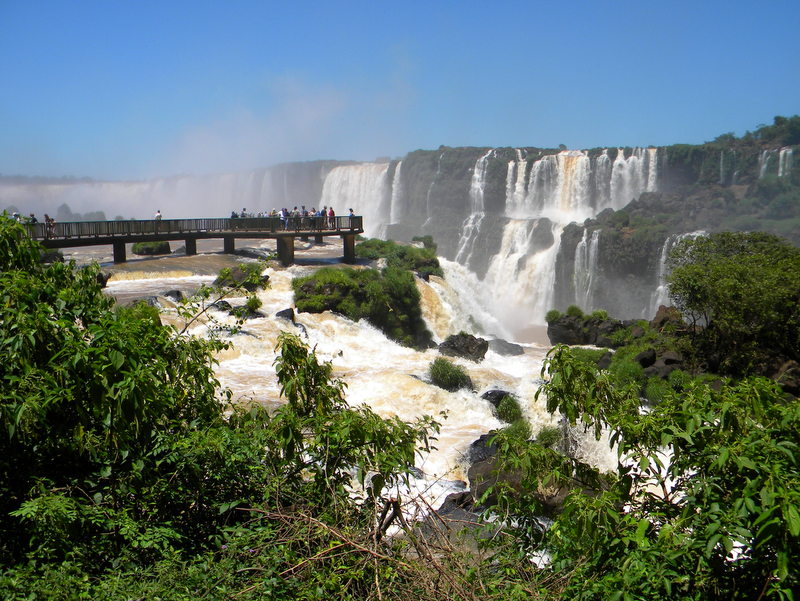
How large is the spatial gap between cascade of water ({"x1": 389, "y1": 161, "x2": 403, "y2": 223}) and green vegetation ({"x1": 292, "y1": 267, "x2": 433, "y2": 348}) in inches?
1162

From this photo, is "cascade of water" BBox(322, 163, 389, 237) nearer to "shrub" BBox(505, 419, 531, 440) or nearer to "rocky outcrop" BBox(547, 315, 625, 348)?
"rocky outcrop" BBox(547, 315, 625, 348)

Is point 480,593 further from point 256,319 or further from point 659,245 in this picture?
Result: point 659,245

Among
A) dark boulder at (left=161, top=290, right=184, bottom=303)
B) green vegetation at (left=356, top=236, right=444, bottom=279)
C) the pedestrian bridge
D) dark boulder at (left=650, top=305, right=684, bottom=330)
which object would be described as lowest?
dark boulder at (left=650, top=305, right=684, bottom=330)

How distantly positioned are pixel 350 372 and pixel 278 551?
12316 millimetres

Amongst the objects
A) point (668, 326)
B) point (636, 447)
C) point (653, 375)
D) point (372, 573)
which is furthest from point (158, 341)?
point (668, 326)

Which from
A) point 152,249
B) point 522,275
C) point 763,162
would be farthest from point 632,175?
point 152,249

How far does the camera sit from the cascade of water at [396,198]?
173 ft

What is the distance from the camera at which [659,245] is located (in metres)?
35.3

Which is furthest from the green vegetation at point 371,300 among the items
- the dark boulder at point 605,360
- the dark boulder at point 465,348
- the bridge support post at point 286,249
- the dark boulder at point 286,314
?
the dark boulder at point 605,360

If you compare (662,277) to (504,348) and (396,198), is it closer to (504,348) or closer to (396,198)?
(504,348)

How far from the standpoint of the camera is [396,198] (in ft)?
173

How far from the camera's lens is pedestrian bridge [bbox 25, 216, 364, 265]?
23500mm

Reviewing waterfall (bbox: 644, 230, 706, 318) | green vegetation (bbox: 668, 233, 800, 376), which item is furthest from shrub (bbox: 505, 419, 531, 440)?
waterfall (bbox: 644, 230, 706, 318)

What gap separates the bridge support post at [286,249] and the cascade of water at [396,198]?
26.9m
